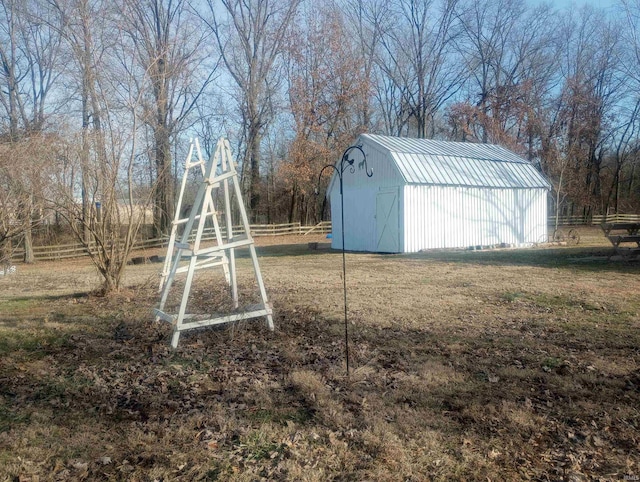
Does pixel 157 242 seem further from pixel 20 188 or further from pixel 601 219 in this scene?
pixel 601 219

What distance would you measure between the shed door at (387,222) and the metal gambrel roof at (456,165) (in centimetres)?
102

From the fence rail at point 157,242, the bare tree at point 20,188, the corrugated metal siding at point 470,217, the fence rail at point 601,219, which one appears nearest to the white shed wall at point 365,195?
the corrugated metal siding at point 470,217

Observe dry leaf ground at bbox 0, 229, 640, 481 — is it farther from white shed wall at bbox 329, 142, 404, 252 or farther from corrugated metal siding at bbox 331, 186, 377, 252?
corrugated metal siding at bbox 331, 186, 377, 252

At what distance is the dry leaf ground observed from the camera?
311 cm

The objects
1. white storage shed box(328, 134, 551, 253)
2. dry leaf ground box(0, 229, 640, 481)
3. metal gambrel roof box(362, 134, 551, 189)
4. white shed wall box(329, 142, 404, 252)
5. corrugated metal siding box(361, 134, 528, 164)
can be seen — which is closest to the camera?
dry leaf ground box(0, 229, 640, 481)

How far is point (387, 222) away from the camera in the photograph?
17.2 metres

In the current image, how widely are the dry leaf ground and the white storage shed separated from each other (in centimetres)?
881

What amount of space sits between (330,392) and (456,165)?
50.4ft

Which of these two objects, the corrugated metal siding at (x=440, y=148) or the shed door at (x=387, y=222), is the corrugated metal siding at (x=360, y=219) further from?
the corrugated metal siding at (x=440, y=148)

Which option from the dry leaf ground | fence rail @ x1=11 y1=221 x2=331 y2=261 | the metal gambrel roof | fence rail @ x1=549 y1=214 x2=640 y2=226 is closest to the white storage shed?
the metal gambrel roof

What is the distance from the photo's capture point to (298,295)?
863 cm

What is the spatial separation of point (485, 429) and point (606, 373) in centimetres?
178

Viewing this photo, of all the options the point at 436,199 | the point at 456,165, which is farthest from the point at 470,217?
the point at 456,165

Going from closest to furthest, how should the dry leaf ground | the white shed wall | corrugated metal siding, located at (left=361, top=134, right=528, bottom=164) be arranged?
the dry leaf ground → the white shed wall → corrugated metal siding, located at (left=361, top=134, right=528, bottom=164)
